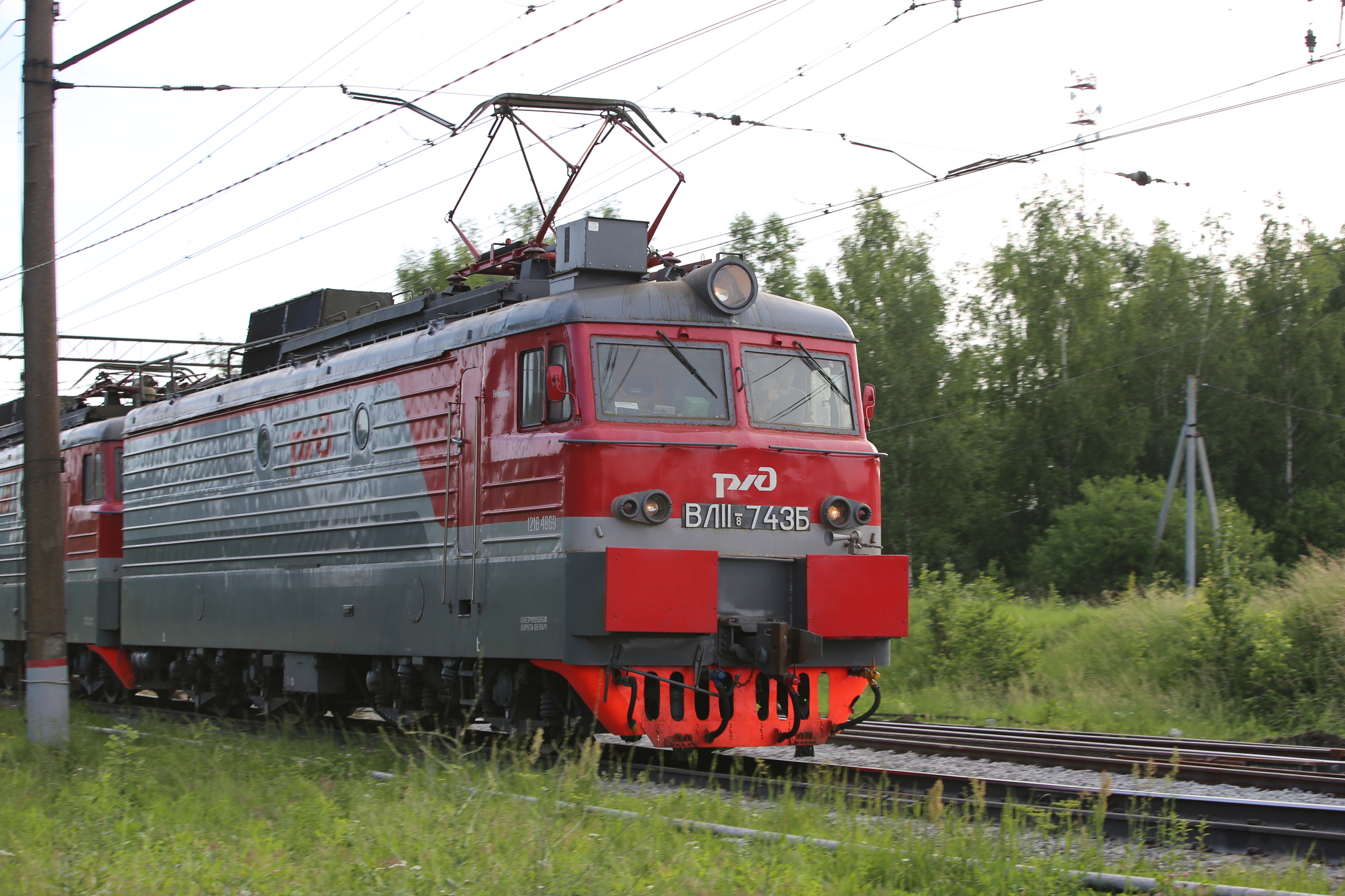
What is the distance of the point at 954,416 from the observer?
112ft

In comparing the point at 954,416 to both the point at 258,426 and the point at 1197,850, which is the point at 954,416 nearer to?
the point at 258,426

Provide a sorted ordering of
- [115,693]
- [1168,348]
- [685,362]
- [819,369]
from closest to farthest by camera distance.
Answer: [685,362], [819,369], [115,693], [1168,348]

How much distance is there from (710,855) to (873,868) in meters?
0.75

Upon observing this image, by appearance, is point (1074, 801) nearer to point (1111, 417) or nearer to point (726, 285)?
point (726, 285)

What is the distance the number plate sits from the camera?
356 inches

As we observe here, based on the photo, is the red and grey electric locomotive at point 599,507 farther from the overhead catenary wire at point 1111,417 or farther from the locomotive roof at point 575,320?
the overhead catenary wire at point 1111,417

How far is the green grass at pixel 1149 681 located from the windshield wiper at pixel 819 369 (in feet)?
16.7

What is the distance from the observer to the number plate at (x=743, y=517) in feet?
29.7

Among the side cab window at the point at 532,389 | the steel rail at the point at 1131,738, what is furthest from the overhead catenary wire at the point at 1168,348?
the side cab window at the point at 532,389

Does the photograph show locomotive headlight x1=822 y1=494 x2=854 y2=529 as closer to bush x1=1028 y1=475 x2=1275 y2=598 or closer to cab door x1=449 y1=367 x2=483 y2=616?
cab door x1=449 y1=367 x2=483 y2=616

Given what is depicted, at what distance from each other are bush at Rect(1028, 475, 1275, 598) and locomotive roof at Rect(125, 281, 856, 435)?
22.3 m

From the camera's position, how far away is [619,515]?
8758 millimetres

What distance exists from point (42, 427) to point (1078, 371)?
3390 cm

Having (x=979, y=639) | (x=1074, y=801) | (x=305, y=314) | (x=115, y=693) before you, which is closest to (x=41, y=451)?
(x=305, y=314)
